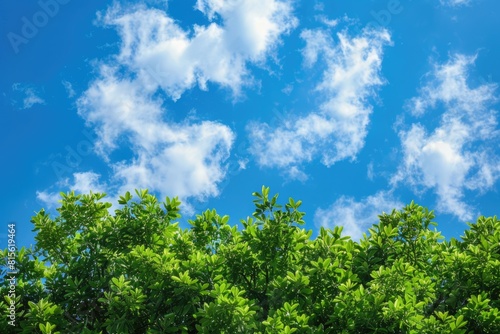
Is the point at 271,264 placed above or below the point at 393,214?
below

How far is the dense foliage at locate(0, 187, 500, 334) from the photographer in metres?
10.3

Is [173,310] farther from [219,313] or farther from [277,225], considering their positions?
[277,225]

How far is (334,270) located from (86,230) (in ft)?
19.6

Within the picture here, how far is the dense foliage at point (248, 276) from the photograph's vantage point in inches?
405

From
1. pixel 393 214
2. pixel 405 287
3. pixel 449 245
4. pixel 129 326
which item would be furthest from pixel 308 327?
pixel 449 245

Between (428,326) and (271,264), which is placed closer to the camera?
(428,326)

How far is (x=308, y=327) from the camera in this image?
10047 millimetres

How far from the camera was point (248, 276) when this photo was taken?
1195 cm

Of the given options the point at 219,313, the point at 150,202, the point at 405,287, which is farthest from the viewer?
the point at 150,202

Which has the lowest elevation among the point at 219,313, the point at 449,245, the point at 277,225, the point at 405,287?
the point at 219,313

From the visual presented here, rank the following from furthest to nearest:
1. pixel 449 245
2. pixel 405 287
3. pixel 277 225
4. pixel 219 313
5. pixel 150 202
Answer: pixel 449 245, pixel 150 202, pixel 277 225, pixel 405 287, pixel 219 313

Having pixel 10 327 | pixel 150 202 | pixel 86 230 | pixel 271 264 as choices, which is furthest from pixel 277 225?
pixel 10 327

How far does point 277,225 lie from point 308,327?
2.22 m

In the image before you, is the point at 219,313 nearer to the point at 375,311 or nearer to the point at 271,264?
the point at 271,264
